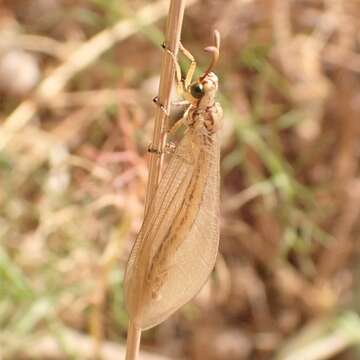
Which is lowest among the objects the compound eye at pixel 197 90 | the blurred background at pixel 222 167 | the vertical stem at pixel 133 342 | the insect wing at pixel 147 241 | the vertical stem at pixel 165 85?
Result: the vertical stem at pixel 133 342

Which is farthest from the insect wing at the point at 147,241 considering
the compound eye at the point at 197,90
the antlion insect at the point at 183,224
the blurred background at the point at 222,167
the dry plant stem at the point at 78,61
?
the dry plant stem at the point at 78,61

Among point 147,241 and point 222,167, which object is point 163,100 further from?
point 222,167

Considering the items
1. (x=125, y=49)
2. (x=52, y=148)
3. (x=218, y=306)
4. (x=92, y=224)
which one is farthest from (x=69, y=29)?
(x=218, y=306)

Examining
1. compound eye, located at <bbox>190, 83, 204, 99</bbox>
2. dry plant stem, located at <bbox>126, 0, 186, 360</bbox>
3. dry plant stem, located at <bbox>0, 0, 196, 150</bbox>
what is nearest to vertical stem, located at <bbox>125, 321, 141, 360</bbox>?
dry plant stem, located at <bbox>126, 0, 186, 360</bbox>

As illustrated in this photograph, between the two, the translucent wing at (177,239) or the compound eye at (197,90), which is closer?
the translucent wing at (177,239)

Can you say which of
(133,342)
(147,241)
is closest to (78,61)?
(147,241)

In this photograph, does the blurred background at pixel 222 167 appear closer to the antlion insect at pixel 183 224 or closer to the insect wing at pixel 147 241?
the antlion insect at pixel 183 224

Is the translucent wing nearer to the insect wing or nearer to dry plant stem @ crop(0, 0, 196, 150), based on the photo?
the insect wing
